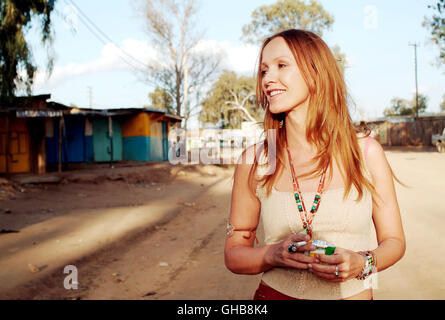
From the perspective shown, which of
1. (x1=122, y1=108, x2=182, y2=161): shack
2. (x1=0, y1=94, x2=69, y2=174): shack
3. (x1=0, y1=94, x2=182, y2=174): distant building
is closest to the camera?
(x1=0, y1=94, x2=69, y2=174): shack

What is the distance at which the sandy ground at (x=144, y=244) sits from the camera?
4.79 m

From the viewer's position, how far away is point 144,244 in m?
7.40

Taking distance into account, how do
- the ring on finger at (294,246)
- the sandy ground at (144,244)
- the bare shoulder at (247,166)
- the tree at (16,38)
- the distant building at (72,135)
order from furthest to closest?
the distant building at (72,135), the tree at (16,38), the sandy ground at (144,244), the bare shoulder at (247,166), the ring on finger at (294,246)

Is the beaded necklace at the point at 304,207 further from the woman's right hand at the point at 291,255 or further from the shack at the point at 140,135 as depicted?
the shack at the point at 140,135

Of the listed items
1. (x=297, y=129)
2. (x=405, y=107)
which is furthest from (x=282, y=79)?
(x=405, y=107)

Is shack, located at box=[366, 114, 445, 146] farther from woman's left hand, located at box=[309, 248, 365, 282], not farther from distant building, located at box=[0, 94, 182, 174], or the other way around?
woman's left hand, located at box=[309, 248, 365, 282]

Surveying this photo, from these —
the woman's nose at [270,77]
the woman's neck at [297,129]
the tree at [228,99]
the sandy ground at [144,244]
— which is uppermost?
the tree at [228,99]

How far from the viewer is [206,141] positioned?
53.7 m

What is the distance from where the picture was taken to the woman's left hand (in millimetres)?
1421

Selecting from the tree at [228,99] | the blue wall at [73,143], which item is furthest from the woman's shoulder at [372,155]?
the tree at [228,99]

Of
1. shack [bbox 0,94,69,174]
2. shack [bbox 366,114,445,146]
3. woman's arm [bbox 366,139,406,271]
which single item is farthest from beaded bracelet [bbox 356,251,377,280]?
shack [bbox 366,114,445,146]

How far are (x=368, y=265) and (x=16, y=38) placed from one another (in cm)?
1250

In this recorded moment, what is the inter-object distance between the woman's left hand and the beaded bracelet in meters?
0.08
